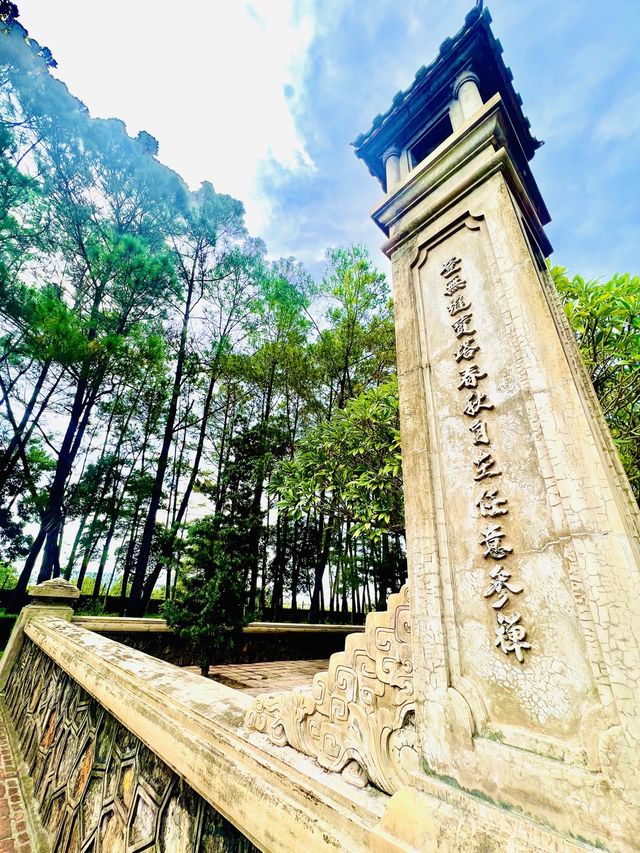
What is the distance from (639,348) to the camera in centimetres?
328

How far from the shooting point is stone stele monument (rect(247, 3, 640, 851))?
0.95m

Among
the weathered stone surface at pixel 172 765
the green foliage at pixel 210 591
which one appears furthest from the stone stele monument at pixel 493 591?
the green foliage at pixel 210 591

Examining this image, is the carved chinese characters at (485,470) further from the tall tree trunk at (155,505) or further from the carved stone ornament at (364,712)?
the tall tree trunk at (155,505)

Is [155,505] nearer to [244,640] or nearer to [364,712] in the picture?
[244,640]

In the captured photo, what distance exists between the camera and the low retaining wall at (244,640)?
5.64 meters

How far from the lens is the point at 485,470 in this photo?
1.40 metres

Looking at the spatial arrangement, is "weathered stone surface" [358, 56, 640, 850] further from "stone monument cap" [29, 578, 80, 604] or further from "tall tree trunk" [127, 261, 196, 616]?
"tall tree trunk" [127, 261, 196, 616]

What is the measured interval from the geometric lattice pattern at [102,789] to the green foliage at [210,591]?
6.06 feet

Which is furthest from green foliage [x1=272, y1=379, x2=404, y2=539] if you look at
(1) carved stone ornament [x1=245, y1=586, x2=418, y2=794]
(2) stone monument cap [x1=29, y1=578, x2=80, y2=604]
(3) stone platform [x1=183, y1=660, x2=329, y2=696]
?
(2) stone monument cap [x1=29, y1=578, x2=80, y2=604]

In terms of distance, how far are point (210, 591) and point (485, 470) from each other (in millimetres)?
5034

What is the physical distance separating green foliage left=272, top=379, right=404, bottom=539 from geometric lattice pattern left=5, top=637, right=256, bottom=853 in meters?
3.09

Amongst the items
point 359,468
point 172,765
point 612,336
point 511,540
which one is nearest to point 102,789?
point 172,765

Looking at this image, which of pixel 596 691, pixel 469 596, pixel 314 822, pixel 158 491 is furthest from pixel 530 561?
pixel 158 491

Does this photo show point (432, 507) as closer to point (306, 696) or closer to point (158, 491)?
point (306, 696)
